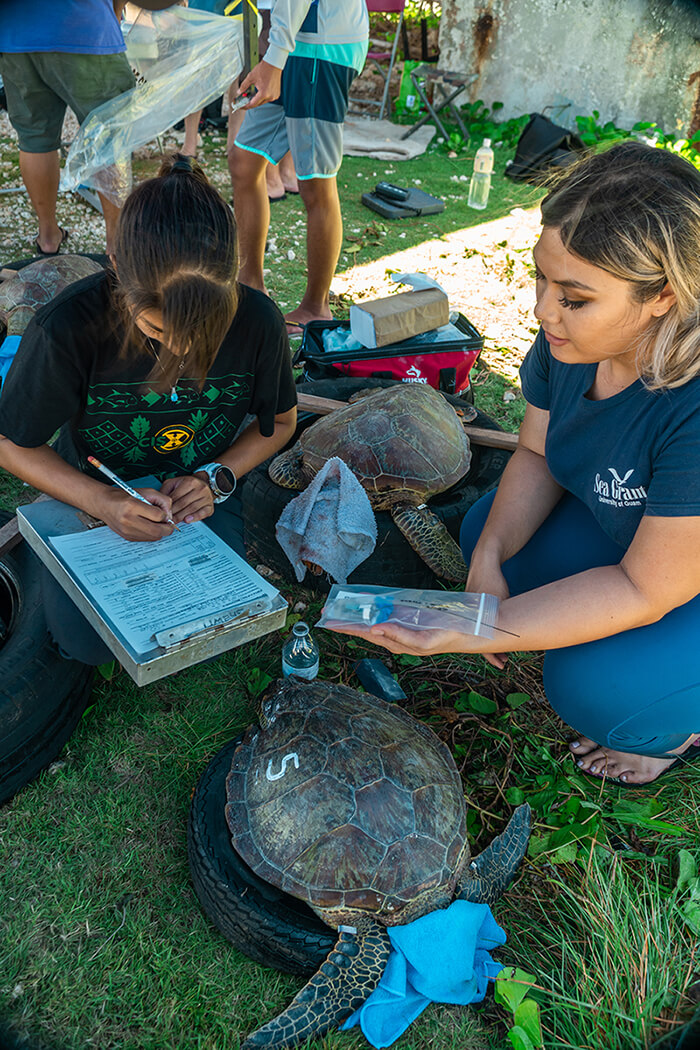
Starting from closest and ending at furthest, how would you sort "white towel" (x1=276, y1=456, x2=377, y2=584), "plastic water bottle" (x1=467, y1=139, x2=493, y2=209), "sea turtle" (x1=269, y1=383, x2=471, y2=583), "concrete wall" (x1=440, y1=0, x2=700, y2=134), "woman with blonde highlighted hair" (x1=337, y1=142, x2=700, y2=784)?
"woman with blonde highlighted hair" (x1=337, y1=142, x2=700, y2=784) → "white towel" (x1=276, y1=456, x2=377, y2=584) → "sea turtle" (x1=269, y1=383, x2=471, y2=583) → "plastic water bottle" (x1=467, y1=139, x2=493, y2=209) → "concrete wall" (x1=440, y1=0, x2=700, y2=134)

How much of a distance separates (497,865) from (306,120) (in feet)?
10.9

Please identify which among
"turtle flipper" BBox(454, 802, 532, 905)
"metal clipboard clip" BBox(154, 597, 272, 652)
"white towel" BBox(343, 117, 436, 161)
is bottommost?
"turtle flipper" BBox(454, 802, 532, 905)

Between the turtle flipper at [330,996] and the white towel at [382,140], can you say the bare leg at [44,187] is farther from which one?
the turtle flipper at [330,996]

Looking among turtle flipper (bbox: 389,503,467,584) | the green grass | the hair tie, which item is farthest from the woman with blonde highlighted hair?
the hair tie

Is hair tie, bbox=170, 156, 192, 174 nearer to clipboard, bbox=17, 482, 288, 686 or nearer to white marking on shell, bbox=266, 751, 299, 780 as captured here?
clipboard, bbox=17, 482, 288, 686

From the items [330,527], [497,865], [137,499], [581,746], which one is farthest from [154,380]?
[581,746]

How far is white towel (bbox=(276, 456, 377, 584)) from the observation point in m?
2.29

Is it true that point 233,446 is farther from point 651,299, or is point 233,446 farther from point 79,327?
point 651,299

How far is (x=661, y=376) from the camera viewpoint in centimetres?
140

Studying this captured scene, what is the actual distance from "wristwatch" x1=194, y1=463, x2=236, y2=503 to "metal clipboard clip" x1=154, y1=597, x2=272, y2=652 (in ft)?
1.45

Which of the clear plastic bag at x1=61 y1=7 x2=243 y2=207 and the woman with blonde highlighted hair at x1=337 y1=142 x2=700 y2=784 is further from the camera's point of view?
the clear plastic bag at x1=61 y1=7 x2=243 y2=207

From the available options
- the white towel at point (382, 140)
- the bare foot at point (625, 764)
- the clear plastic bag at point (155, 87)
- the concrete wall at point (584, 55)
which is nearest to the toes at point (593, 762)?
the bare foot at point (625, 764)

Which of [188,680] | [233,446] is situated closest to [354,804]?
[188,680]

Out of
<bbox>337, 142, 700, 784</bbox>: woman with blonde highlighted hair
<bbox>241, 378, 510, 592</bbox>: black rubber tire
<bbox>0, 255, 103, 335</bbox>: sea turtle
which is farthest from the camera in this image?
<bbox>0, 255, 103, 335</bbox>: sea turtle
